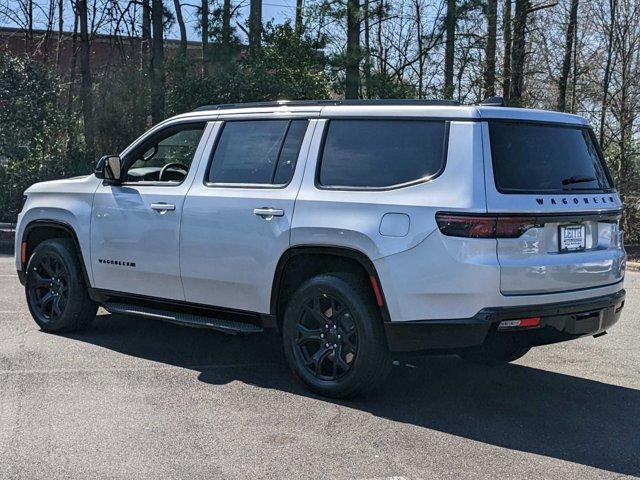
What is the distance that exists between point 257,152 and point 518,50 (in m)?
13.6

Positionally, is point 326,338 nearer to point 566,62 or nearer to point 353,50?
point 353,50

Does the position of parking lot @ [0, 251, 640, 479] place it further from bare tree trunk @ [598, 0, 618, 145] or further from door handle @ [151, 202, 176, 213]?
bare tree trunk @ [598, 0, 618, 145]

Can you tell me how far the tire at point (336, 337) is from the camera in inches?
190

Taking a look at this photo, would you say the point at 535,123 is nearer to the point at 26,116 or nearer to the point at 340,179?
the point at 340,179

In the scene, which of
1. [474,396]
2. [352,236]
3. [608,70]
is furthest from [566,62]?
[352,236]

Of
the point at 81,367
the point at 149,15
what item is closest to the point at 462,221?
the point at 81,367

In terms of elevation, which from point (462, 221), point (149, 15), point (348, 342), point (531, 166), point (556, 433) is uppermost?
point (149, 15)

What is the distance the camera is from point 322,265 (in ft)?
17.2

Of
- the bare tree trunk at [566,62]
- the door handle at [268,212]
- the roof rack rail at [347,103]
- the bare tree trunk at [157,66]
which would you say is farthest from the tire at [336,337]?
the bare tree trunk at [566,62]

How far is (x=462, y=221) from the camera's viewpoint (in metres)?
4.44

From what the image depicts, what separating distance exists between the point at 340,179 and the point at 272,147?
71cm

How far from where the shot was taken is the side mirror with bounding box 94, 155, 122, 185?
20.6 ft

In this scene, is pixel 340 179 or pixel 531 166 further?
pixel 340 179

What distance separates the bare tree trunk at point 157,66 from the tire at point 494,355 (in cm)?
1186
